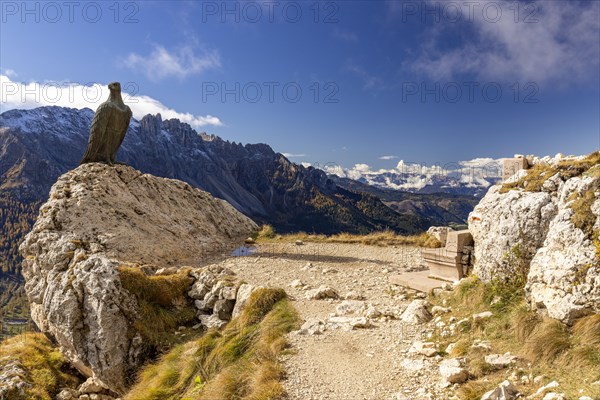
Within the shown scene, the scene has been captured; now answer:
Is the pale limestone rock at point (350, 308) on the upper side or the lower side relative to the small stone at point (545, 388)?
lower

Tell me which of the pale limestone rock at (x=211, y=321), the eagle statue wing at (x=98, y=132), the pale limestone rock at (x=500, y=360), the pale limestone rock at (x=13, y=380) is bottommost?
the pale limestone rock at (x=13, y=380)

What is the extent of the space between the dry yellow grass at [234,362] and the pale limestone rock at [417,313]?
8.05 ft

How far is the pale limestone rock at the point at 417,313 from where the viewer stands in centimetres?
791

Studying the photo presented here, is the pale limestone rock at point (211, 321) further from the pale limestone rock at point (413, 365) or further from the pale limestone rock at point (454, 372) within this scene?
the pale limestone rock at point (454, 372)

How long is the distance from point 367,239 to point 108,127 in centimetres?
1374

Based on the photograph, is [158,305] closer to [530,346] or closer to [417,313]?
[417,313]

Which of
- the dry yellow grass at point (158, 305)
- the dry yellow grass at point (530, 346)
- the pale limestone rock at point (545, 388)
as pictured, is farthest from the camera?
the dry yellow grass at point (158, 305)

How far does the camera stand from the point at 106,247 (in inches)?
518

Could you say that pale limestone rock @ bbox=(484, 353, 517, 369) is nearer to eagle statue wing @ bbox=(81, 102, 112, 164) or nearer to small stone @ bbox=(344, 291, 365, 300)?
small stone @ bbox=(344, 291, 365, 300)

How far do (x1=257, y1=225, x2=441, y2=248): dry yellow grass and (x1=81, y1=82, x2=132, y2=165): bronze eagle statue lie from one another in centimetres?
858

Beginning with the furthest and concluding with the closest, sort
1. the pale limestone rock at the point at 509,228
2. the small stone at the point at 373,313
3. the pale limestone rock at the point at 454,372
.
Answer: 1. the small stone at the point at 373,313
2. the pale limestone rock at the point at 509,228
3. the pale limestone rock at the point at 454,372

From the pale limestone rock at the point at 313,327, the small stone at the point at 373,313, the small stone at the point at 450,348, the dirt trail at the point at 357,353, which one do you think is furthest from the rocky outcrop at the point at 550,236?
the pale limestone rock at the point at 313,327

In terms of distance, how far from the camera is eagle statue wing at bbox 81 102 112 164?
17484 millimetres

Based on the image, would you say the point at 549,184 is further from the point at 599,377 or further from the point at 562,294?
the point at 599,377
